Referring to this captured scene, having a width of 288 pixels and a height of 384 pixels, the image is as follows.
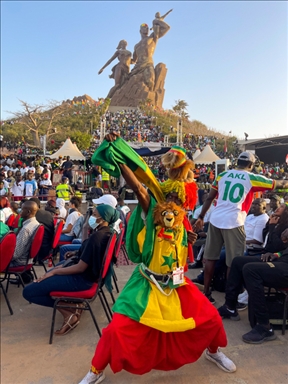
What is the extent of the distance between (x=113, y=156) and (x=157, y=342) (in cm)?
136

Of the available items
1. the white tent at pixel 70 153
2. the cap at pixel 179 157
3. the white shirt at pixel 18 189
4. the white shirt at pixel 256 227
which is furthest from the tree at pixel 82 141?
the cap at pixel 179 157

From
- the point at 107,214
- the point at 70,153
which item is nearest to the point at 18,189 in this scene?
the point at 70,153

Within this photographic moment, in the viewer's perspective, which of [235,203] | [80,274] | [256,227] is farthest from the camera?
[256,227]

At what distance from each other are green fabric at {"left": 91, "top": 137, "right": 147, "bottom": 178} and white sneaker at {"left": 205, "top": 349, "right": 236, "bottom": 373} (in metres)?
1.73

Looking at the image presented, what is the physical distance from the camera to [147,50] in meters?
48.1

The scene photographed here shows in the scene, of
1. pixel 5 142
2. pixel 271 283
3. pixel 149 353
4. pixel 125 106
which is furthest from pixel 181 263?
pixel 125 106

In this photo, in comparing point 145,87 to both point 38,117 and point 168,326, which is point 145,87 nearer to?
point 38,117

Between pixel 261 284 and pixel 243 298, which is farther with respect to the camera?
pixel 243 298

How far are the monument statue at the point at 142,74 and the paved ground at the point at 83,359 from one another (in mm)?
45140

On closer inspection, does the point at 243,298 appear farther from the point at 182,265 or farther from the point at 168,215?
the point at 168,215

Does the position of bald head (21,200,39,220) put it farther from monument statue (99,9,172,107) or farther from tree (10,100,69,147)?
monument statue (99,9,172,107)

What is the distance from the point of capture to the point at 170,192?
2.38 metres

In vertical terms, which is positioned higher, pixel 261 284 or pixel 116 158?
pixel 116 158

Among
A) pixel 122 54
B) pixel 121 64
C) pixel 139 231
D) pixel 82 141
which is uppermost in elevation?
pixel 122 54
